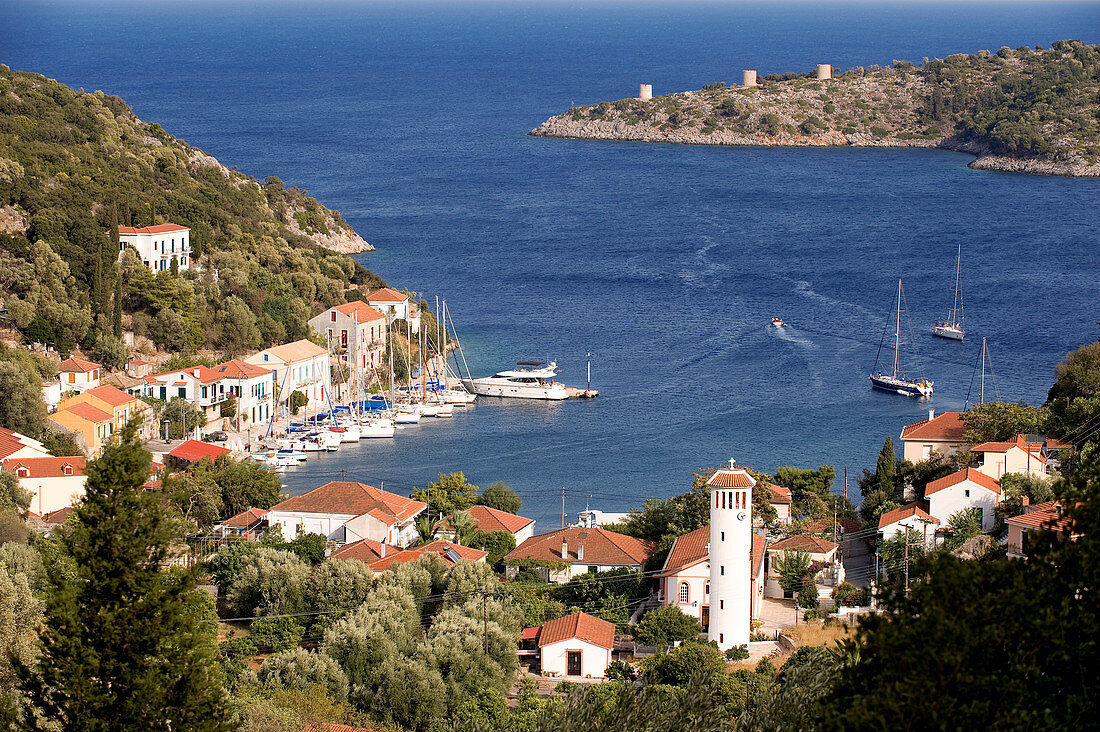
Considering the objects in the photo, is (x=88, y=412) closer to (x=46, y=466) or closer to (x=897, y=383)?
(x=46, y=466)

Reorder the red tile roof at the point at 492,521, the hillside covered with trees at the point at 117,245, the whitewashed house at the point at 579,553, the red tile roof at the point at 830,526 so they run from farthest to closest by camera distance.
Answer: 1. the hillside covered with trees at the point at 117,245
2. the red tile roof at the point at 492,521
3. the red tile roof at the point at 830,526
4. the whitewashed house at the point at 579,553

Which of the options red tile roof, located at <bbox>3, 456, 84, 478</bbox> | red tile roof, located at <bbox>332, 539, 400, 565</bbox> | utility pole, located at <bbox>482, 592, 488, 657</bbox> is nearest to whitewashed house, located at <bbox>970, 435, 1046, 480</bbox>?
utility pole, located at <bbox>482, 592, 488, 657</bbox>

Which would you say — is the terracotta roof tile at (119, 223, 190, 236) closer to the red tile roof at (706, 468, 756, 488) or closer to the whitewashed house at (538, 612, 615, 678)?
the whitewashed house at (538, 612, 615, 678)

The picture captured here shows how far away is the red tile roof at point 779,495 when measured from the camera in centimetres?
3344

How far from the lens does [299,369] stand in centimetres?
4791

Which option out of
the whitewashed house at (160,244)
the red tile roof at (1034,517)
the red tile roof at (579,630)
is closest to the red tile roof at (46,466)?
the red tile roof at (579,630)

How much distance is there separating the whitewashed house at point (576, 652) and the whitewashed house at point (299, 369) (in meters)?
23.8

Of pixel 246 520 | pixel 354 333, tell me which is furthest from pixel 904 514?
pixel 354 333

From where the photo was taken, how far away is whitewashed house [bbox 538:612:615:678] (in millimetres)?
23984

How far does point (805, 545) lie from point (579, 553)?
4.64 meters

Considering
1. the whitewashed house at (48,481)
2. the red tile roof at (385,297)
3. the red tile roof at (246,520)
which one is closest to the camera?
the red tile roof at (246,520)

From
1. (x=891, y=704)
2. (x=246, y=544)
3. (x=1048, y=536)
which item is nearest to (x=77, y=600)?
(x=891, y=704)

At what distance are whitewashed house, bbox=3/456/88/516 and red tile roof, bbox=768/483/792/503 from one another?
51.5 ft

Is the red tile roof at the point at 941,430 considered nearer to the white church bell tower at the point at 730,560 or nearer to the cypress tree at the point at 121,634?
the white church bell tower at the point at 730,560
